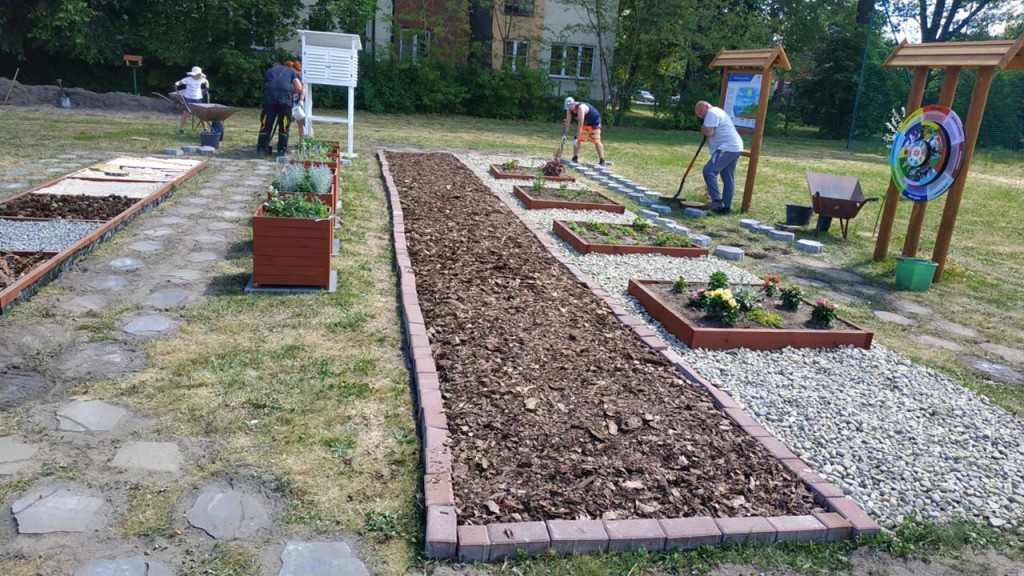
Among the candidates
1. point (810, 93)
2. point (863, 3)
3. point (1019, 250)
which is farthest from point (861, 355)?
point (863, 3)

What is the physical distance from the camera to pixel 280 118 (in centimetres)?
1271

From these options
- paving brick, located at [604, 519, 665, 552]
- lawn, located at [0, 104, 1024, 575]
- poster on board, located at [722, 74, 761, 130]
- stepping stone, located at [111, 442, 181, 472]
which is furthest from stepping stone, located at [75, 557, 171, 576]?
poster on board, located at [722, 74, 761, 130]

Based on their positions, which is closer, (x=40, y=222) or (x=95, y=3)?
(x=40, y=222)

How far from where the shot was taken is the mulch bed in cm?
324

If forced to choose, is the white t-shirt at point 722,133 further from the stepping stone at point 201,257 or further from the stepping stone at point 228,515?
the stepping stone at point 228,515

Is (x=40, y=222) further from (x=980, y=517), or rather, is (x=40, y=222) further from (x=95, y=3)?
(x=95, y=3)

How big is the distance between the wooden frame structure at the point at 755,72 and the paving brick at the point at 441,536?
918cm

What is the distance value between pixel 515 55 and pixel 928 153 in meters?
23.7

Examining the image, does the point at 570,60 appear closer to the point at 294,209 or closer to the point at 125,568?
the point at 294,209

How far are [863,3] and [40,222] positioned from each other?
117ft

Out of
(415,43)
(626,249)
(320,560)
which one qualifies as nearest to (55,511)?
(320,560)

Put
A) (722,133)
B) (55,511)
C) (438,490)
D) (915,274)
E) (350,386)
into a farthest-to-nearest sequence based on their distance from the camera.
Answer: (722,133)
(915,274)
(350,386)
(438,490)
(55,511)

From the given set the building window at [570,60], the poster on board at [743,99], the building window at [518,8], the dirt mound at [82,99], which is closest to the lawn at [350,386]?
the poster on board at [743,99]

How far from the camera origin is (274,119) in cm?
1284
